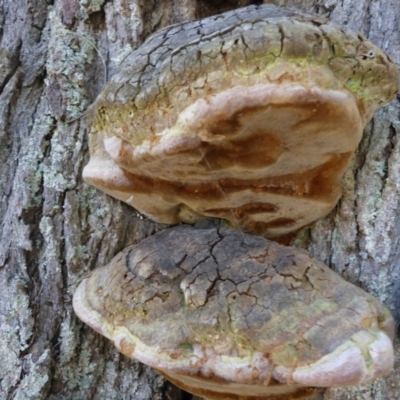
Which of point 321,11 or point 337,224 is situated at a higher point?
point 321,11

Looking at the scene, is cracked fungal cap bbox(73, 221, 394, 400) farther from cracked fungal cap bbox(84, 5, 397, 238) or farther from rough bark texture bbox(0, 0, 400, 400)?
→ rough bark texture bbox(0, 0, 400, 400)

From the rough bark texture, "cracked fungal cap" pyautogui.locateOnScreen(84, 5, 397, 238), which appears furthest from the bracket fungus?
the rough bark texture

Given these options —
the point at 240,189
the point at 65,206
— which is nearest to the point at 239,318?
the point at 240,189

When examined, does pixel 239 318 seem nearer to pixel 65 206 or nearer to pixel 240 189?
pixel 240 189

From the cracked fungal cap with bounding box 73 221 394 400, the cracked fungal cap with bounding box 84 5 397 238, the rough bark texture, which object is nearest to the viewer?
the cracked fungal cap with bounding box 84 5 397 238

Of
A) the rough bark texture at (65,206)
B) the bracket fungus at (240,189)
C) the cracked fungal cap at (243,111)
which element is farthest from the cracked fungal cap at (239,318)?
the rough bark texture at (65,206)

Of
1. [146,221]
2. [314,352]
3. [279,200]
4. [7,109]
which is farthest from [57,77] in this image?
[314,352]

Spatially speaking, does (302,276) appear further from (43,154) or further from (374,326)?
(43,154)

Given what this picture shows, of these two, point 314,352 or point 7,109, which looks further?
point 7,109
